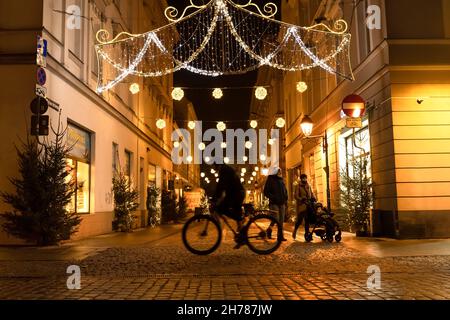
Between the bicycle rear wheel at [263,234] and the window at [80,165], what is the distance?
27.3ft

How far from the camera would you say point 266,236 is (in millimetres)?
9688

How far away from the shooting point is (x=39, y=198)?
13.0 m

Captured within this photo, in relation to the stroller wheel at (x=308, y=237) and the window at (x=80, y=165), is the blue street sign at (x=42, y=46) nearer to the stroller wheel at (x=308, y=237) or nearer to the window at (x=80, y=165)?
the window at (x=80, y=165)

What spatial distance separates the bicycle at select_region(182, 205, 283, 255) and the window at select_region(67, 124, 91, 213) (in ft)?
25.1

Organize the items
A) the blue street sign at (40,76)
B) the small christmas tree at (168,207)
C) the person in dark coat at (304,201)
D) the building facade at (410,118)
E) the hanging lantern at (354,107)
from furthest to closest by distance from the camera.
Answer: the small christmas tree at (168,207) < the hanging lantern at (354,107) < the building facade at (410,118) < the person in dark coat at (304,201) < the blue street sign at (40,76)

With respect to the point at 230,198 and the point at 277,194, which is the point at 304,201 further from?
the point at 230,198

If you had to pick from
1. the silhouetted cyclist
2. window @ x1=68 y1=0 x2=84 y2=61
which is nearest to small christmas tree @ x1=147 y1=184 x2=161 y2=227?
window @ x1=68 y1=0 x2=84 y2=61

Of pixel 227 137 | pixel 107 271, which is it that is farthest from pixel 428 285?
pixel 227 137

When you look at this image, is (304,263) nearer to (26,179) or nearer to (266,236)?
(266,236)

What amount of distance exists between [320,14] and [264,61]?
32.4ft

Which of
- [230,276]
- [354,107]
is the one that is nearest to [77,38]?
[354,107]

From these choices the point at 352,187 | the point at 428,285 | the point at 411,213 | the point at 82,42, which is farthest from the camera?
the point at 82,42

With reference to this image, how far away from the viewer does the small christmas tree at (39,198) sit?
12.9 metres

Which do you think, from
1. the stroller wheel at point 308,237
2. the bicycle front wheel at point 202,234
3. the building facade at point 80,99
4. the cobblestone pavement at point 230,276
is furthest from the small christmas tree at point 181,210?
the bicycle front wheel at point 202,234
